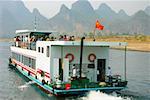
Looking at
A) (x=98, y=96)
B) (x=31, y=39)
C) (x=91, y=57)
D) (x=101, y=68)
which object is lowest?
(x=98, y=96)

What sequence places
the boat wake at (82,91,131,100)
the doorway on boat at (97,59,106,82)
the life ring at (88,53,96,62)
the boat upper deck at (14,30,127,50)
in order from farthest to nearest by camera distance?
the doorway on boat at (97,59,106,82)
the life ring at (88,53,96,62)
the boat upper deck at (14,30,127,50)
the boat wake at (82,91,131,100)

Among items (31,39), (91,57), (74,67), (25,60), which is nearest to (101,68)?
(91,57)

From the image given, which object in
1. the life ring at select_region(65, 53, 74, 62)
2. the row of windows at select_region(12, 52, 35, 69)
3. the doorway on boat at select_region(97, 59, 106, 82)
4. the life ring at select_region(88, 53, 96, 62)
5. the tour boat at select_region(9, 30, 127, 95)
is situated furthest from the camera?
the row of windows at select_region(12, 52, 35, 69)

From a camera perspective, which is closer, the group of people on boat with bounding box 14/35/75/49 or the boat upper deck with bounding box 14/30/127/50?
the boat upper deck with bounding box 14/30/127/50

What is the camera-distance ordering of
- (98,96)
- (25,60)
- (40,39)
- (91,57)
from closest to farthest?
1. (98,96)
2. (91,57)
3. (40,39)
4. (25,60)

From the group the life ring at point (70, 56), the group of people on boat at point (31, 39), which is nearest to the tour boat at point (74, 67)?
the life ring at point (70, 56)

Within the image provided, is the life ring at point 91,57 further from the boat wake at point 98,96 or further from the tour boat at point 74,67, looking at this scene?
the boat wake at point 98,96

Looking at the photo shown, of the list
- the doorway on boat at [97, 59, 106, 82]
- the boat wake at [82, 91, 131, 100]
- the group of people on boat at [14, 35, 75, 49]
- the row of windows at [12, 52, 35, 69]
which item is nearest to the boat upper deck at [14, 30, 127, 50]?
the group of people on boat at [14, 35, 75, 49]

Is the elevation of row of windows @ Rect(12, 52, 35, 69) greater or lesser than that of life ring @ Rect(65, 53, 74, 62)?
lesser

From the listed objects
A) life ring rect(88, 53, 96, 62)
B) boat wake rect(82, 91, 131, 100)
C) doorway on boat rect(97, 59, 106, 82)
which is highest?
life ring rect(88, 53, 96, 62)

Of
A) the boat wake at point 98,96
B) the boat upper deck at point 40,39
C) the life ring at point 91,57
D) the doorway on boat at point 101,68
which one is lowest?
the boat wake at point 98,96

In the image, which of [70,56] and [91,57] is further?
[91,57]

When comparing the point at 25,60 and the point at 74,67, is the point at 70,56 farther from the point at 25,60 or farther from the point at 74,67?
the point at 25,60

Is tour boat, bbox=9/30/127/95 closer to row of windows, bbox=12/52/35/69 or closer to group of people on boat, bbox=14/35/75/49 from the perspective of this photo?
group of people on boat, bbox=14/35/75/49
